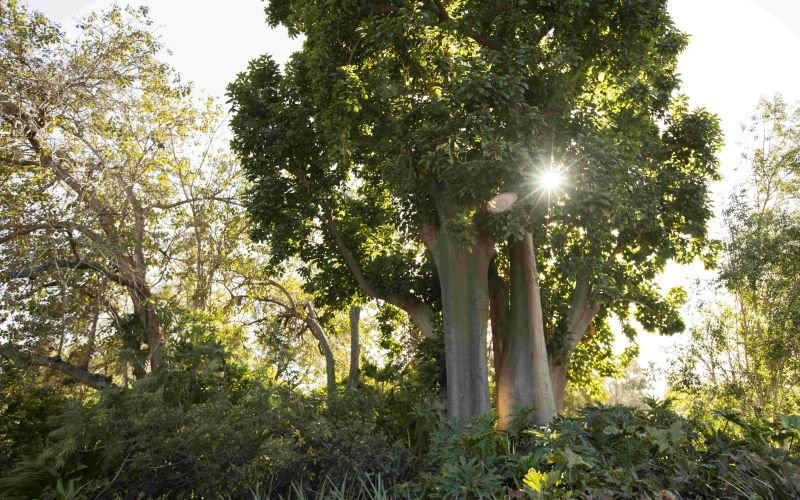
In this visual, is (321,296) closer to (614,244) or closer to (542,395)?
(542,395)

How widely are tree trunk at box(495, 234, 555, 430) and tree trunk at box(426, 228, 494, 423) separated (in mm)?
606

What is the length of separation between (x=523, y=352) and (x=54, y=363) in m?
9.61

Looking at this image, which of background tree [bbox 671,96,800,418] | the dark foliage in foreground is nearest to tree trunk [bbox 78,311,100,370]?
the dark foliage in foreground

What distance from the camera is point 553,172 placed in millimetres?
9203

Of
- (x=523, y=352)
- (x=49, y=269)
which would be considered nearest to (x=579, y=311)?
(x=523, y=352)

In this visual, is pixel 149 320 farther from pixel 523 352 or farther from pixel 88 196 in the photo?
pixel 523 352

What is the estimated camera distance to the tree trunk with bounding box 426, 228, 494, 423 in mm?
10141

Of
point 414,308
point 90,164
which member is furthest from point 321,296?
point 90,164

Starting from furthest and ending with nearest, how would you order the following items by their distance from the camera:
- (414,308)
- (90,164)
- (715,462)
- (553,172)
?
(414,308)
(90,164)
(553,172)
(715,462)

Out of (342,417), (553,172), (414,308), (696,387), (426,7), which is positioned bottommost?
(342,417)

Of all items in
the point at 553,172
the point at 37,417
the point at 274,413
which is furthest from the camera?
the point at 37,417

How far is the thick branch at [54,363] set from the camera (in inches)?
410

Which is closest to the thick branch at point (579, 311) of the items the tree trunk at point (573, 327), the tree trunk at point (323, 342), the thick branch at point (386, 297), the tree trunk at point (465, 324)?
the tree trunk at point (573, 327)

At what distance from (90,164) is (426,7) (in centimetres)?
687
